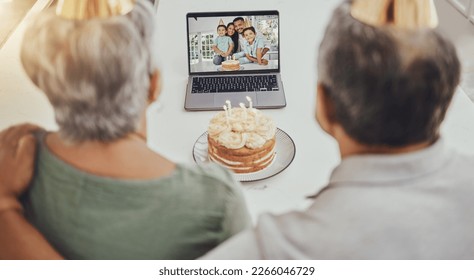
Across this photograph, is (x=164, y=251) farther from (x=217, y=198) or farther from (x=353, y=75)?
(x=353, y=75)

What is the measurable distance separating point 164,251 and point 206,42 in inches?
28.6

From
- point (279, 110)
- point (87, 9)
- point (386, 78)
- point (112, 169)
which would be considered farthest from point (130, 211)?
point (279, 110)

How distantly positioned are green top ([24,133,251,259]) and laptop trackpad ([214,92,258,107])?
0.48 m

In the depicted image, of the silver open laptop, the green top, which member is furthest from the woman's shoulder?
the silver open laptop

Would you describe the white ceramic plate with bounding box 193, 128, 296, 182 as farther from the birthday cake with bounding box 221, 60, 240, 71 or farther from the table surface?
the birthday cake with bounding box 221, 60, 240, 71

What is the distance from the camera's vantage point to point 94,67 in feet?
2.69

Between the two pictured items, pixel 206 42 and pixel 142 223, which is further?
pixel 206 42

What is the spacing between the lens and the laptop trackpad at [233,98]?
141cm

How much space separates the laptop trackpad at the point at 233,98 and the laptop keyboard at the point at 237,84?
1 centimetres

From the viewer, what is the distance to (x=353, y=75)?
0.84 metres

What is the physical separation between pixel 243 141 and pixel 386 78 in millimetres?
461

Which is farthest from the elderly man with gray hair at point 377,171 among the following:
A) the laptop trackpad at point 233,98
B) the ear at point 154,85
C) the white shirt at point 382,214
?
the laptop trackpad at point 233,98
